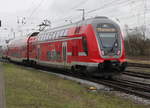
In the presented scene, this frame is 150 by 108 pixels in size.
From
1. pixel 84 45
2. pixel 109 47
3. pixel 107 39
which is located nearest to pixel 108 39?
pixel 107 39

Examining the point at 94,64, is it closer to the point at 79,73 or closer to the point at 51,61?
the point at 79,73

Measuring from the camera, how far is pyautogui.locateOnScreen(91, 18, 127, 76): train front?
14.7 meters

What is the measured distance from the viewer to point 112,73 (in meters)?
15.3

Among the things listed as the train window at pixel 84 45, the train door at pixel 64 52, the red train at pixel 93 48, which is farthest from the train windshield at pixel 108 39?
the train door at pixel 64 52

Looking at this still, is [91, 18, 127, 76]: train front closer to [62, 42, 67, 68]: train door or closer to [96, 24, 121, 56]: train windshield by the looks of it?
[96, 24, 121, 56]: train windshield

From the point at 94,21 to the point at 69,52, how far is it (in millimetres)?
2872

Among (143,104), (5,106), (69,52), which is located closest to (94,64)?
(69,52)

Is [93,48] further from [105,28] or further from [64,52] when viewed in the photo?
[64,52]

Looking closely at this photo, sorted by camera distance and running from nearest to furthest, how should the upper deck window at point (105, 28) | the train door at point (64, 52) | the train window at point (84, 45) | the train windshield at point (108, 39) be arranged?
the train windshield at point (108, 39), the train window at point (84, 45), the upper deck window at point (105, 28), the train door at point (64, 52)

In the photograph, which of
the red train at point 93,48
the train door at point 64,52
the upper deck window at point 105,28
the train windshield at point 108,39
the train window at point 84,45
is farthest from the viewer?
the train door at point 64,52

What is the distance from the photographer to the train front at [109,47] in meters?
14.7

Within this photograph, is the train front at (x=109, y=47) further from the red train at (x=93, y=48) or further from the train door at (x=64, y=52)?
the train door at (x=64, y=52)

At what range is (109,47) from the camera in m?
15.0

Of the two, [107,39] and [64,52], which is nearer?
[107,39]
